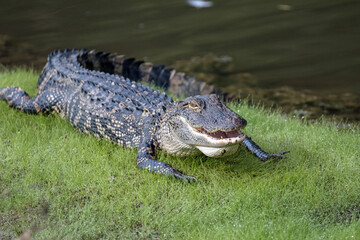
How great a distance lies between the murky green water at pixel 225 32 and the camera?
1010 centimetres

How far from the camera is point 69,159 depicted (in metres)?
5.21

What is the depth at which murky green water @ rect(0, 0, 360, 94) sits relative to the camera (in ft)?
33.1

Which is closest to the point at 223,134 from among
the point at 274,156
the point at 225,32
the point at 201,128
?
the point at 201,128

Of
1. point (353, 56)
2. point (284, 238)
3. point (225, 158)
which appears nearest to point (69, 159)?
point (225, 158)

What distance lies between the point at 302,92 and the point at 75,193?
536 centimetres

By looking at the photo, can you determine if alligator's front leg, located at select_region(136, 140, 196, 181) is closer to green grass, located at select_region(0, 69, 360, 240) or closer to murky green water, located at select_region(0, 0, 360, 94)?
green grass, located at select_region(0, 69, 360, 240)

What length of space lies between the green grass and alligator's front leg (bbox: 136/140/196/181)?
0.22ft

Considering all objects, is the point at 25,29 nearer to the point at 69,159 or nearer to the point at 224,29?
the point at 224,29

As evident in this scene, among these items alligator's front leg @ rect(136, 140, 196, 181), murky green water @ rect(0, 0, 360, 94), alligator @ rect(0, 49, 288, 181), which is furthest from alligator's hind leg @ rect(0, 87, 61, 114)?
murky green water @ rect(0, 0, 360, 94)

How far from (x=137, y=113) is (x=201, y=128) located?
1.03 meters

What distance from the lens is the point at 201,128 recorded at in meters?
4.80

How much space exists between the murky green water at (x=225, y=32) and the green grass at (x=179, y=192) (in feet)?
14.0

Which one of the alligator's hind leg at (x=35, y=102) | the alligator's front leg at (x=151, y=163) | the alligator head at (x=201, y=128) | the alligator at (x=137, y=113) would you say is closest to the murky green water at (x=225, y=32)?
the alligator at (x=137, y=113)

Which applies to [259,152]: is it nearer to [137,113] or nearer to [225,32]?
[137,113]
